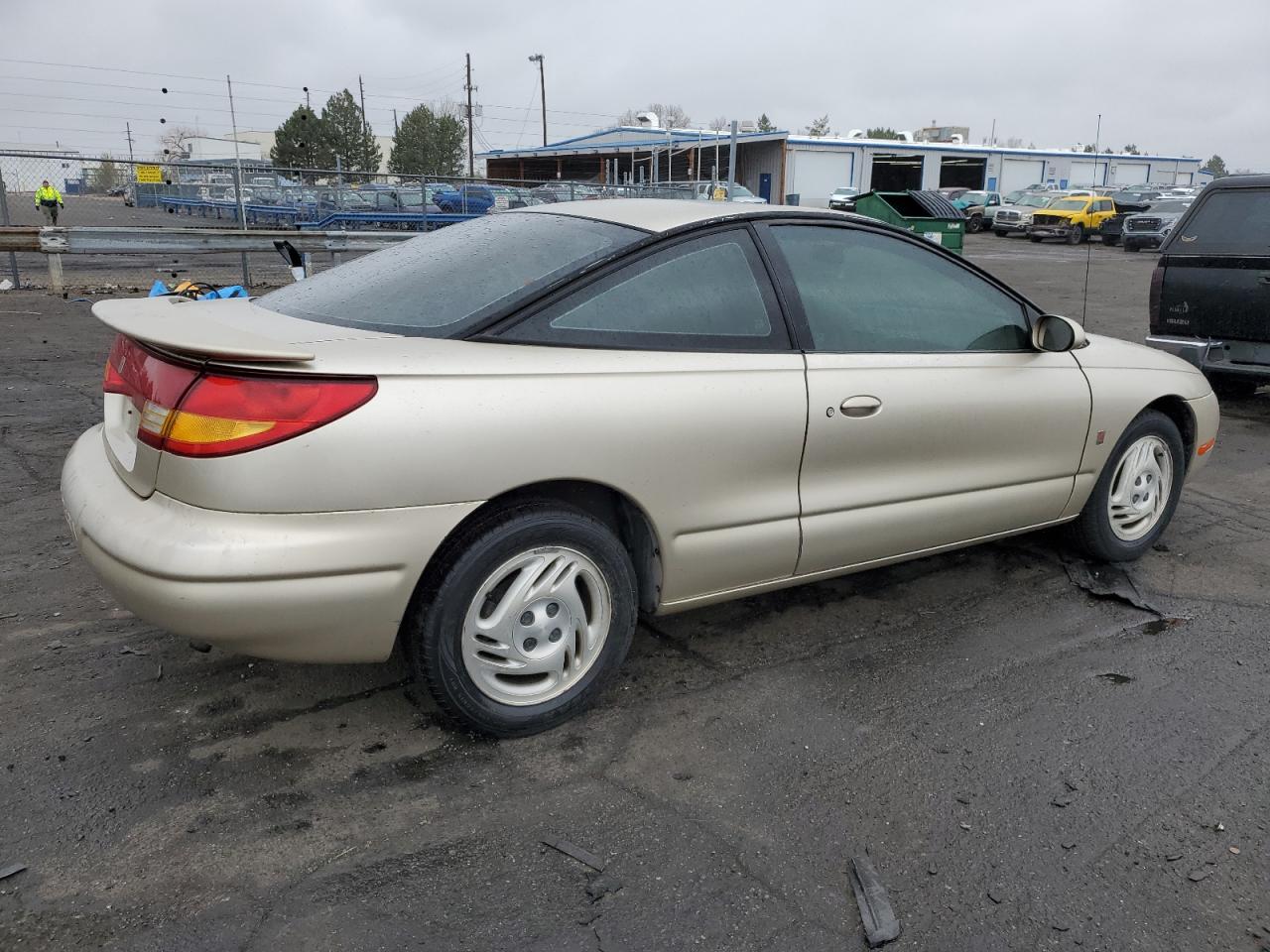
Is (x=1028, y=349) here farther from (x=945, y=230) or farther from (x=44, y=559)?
(x=945, y=230)

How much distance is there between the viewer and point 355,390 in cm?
248

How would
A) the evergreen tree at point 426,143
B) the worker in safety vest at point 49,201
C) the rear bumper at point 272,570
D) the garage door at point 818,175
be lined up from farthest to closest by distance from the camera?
the evergreen tree at point 426,143, the garage door at point 818,175, the worker in safety vest at point 49,201, the rear bumper at point 272,570

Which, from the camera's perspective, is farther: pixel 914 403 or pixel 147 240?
pixel 147 240

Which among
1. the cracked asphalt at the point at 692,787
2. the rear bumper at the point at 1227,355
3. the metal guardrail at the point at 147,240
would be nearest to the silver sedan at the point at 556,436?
the cracked asphalt at the point at 692,787

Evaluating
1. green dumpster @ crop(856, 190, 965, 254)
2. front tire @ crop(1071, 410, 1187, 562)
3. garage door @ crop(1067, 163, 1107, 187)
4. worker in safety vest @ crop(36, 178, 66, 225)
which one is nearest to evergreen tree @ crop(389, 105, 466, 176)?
garage door @ crop(1067, 163, 1107, 187)

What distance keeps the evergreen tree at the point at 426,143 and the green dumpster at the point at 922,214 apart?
2115 inches

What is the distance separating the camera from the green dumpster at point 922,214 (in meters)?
14.5

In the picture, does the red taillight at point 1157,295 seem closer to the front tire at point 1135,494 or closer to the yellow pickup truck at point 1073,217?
the front tire at point 1135,494

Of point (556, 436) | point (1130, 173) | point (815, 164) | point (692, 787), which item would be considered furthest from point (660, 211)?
point (1130, 173)

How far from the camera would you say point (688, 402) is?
117 inches

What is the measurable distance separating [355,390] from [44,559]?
250cm

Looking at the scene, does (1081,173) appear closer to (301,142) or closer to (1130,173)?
(1130,173)

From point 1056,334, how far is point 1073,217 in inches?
1329

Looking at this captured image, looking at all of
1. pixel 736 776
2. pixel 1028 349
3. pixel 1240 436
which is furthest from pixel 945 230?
pixel 736 776
